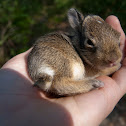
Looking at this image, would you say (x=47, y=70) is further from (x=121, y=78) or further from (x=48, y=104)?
(x=121, y=78)

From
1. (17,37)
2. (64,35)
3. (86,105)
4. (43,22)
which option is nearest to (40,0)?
(43,22)

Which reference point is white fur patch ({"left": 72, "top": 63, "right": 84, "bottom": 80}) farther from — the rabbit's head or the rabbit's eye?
the rabbit's eye

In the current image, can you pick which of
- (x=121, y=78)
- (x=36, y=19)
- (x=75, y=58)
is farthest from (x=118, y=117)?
(x=36, y=19)

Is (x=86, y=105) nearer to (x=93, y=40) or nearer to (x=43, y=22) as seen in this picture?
(x=93, y=40)

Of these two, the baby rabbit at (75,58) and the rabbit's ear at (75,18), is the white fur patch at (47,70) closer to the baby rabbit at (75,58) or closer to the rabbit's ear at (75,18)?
the baby rabbit at (75,58)

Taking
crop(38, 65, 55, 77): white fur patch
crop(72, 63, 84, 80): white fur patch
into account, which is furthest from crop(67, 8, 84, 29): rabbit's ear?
crop(38, 65, 55, 77): white fur patch

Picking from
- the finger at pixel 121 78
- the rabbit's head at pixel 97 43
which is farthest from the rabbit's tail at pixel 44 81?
the finger at pixel 121 78

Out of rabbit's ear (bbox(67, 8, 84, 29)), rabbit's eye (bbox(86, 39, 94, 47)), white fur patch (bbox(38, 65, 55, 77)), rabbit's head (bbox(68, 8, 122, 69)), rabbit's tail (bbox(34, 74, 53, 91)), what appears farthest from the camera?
rabbit's ear (bbox(67, 8, 84, 29))
